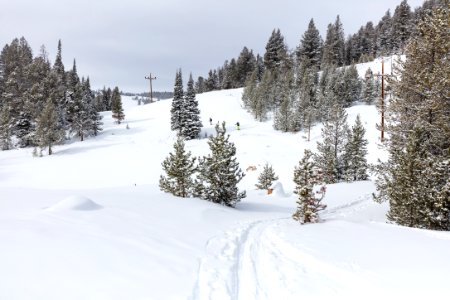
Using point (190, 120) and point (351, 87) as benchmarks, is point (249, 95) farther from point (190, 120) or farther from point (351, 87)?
point (351, 87)

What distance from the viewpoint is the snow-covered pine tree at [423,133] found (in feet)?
38.6

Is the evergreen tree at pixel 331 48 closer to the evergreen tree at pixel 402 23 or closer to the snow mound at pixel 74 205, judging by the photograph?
the evergreen tree at pixel 402 23

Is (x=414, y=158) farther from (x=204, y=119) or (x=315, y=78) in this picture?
(x=315, y=78)

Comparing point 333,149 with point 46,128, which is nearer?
point 333,149

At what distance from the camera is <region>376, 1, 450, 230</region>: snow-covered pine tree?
11766 millimetres

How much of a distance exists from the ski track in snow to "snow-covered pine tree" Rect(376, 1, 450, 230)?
5502 mm

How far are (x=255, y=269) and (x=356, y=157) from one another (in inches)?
1005

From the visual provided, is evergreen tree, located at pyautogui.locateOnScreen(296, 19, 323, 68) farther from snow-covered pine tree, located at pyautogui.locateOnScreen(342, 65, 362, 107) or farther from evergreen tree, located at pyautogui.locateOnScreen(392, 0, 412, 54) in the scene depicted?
snow-covered pine tree, located at pyautogui.locateOnScreen(342, 65, 362, 107)

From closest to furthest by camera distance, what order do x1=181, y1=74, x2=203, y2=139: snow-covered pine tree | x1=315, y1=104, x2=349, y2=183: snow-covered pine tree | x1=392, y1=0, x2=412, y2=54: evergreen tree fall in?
x1=315, y1=104, x2=349, y2=183: snow-covered pine tree, x1=181, y1=74, x2=203, y2=139: snow-covered pine tree, x1=392, y1=0, x2=412, y2=54: evergreen tree

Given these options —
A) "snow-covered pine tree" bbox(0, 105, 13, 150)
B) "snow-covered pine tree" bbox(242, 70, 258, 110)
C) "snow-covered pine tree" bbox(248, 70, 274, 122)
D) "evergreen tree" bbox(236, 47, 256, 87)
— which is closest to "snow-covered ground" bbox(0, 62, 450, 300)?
"snow-covered pine tree" bbox(0, 105, 13, 150)

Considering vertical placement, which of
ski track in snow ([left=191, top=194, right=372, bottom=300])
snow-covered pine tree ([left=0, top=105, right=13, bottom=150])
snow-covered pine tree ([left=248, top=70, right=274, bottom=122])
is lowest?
ski track in snow ([left=191, top=194, right=372, bottom=300])

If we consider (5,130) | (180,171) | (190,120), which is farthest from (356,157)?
(5,130)

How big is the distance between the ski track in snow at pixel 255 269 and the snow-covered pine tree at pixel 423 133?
18.1ft

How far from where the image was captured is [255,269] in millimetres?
7809
